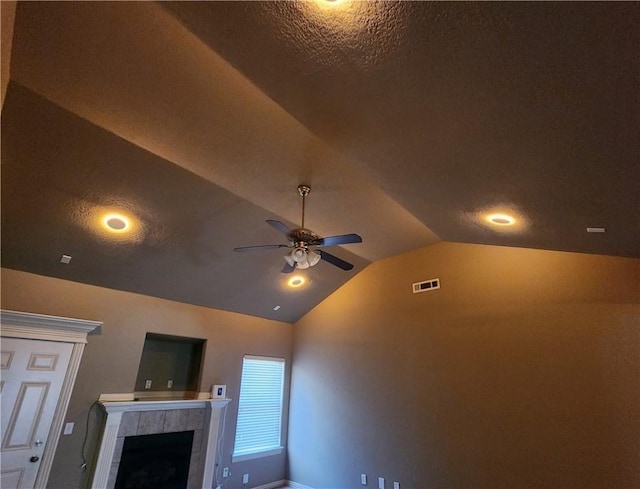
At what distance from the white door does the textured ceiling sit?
94 centimetres

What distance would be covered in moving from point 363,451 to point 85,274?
467cm

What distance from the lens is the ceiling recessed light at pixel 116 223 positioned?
3.57m

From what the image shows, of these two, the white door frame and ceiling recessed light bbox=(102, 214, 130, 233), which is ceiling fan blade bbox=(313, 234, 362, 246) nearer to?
ceiling recessed light bbox=(102, 214, 130, 233)

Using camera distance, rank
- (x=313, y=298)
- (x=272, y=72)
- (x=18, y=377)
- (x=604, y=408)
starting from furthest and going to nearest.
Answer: (x=313, y=298) → (x=18, y=377) → (x=604, y=408) → (x=272, y=72)

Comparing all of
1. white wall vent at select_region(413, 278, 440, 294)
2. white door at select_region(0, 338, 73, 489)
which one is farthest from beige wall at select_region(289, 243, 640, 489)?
white door at select_region(0, 338, 73, 489)

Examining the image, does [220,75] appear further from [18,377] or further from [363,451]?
[363,451]

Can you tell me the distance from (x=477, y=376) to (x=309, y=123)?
3.80 meters

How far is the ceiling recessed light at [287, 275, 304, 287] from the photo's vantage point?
5623 mm

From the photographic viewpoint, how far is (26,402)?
12.0 ft

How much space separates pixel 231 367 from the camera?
225 inches

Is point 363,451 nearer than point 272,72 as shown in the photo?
No

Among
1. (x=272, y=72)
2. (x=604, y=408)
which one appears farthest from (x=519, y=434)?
(x=272, y=72)

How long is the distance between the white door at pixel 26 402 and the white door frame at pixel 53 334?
53 mm

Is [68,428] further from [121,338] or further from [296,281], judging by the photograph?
[296,281]
